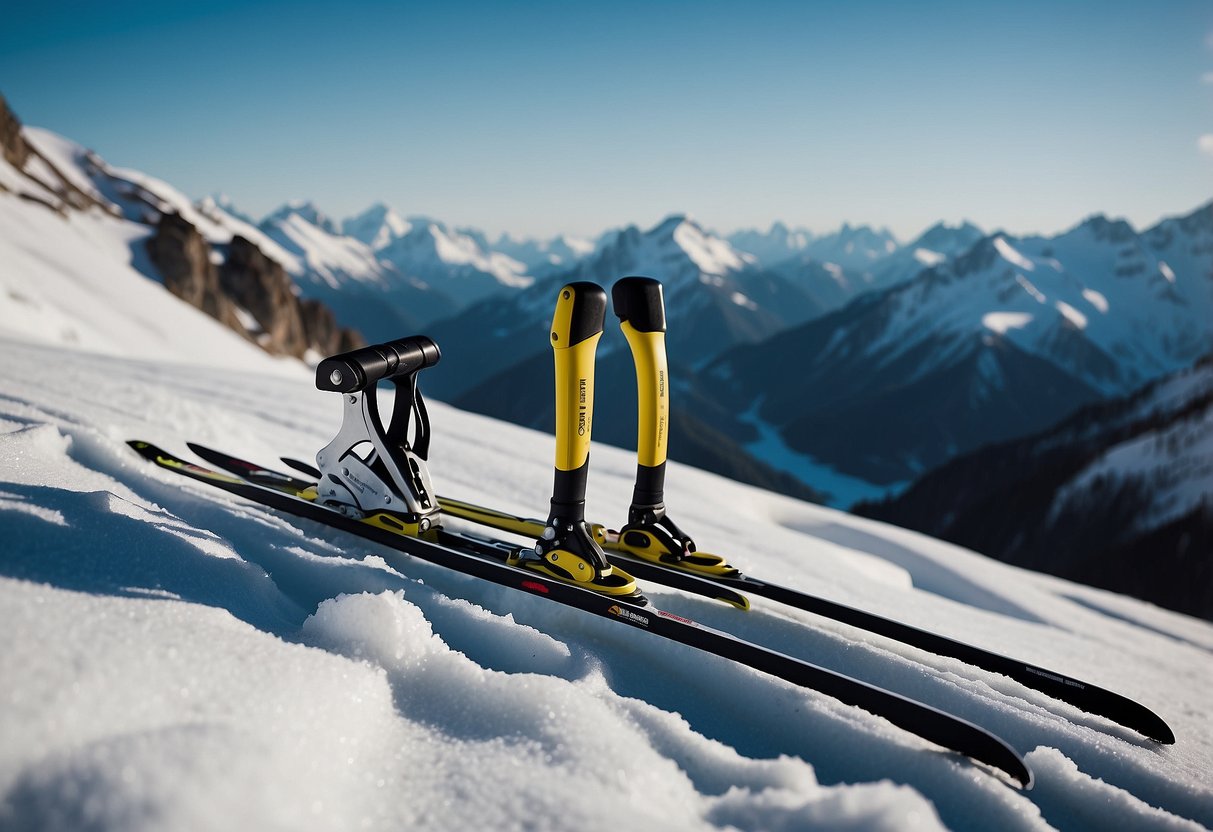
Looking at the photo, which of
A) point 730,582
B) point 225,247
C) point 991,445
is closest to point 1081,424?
point 991,445

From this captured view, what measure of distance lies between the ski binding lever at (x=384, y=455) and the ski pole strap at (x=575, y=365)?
48.0 inches

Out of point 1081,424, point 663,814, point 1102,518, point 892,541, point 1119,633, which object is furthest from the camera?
point 1081,424

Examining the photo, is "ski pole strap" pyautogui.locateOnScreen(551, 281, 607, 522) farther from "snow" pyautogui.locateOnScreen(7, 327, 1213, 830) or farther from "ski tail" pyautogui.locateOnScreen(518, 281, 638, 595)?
"snow" pyautogui.locateOnScreen(7, 327, 1213, 830)

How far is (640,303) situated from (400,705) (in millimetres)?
3158

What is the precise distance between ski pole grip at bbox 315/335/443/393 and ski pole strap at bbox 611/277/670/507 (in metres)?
1.48

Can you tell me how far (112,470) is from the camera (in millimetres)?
4930

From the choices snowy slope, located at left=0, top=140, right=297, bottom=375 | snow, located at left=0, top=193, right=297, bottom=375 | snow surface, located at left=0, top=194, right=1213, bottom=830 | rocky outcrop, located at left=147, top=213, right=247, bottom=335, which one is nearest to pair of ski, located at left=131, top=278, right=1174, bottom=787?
snow surface, located at left=0, top=194, right=1213, bottom=830

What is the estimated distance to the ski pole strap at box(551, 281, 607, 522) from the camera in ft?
13.2

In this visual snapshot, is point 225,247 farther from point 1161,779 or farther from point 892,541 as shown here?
point 1161,779

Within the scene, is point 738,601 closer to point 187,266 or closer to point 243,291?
point 187,266

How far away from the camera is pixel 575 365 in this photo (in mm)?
4082

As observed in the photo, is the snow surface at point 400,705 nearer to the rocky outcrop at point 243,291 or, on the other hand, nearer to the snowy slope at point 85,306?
the snowy slope at point 85,306

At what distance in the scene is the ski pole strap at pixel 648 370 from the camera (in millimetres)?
5117

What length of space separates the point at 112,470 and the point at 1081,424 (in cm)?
18220
